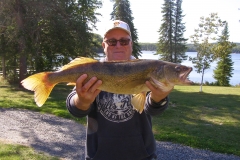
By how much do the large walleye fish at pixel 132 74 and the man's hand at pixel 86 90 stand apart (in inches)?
2.6

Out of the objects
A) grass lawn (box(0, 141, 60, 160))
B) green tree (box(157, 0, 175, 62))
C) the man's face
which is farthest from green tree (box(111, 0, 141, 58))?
the man's face

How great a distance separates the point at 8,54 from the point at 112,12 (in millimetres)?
18038

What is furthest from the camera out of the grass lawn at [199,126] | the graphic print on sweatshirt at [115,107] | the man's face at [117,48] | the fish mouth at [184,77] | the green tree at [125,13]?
the green tree at [125,13]

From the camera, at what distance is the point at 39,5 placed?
16328 mm

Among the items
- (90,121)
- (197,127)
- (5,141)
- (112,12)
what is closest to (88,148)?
(90,121)

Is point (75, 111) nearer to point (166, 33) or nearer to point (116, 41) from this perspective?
point (116, 41)

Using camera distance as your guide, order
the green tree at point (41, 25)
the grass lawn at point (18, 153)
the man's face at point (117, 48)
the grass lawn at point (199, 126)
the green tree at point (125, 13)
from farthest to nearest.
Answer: the green tree at point (125, 13) → the green tree at point (41, 25) → the grass lawn at point (199, 126) → the grass lawn at point (18, 153) → the man's face at point (117, 48)

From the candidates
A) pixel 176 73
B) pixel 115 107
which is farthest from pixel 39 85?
pixel 176 73

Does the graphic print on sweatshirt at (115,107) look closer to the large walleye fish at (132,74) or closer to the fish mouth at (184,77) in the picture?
the large walleye fish at (132,74)

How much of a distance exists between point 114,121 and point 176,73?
0.90m

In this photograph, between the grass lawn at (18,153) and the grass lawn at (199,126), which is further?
the grass lawn at (199,126)

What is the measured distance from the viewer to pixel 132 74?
9.30 ft

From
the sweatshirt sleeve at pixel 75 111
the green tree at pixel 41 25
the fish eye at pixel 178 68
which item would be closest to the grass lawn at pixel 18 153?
the sweatshirt sleeve at pixel 75 111

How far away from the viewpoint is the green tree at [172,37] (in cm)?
Answer: 4257
